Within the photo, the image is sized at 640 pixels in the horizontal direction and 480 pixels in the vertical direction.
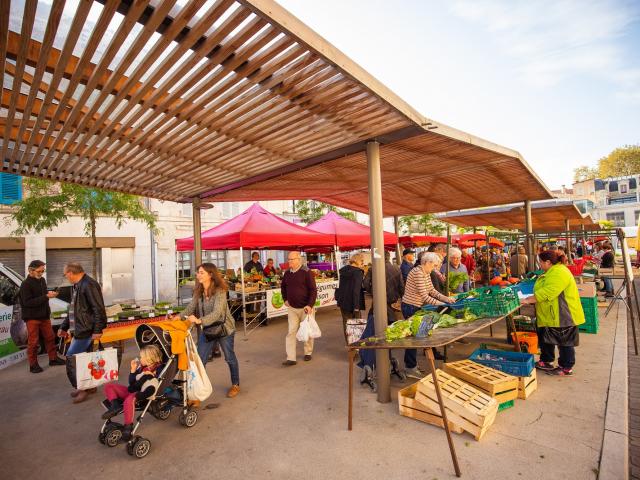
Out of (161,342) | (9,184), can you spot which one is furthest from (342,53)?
(9,184)

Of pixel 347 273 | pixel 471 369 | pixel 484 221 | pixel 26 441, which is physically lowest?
pixel 26 441

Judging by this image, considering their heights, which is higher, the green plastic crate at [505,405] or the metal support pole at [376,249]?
the metal support pole at [376,249]

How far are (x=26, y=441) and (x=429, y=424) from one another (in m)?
4.28

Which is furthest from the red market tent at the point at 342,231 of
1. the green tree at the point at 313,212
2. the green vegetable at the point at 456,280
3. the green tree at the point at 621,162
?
the green tree at the point at 621,162

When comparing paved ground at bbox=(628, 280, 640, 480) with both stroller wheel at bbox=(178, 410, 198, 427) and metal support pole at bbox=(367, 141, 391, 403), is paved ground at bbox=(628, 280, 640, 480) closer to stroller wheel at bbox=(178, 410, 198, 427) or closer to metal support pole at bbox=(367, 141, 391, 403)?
metal support pole at bbox=(367, 141, 391, 403)

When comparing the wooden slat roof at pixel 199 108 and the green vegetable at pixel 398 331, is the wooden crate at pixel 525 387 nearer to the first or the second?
the green vegetable at pixel 398 331

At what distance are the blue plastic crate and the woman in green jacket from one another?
74 centimetres

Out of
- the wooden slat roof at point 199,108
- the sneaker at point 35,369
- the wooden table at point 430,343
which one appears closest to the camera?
the wooden slat roof at point 199,108

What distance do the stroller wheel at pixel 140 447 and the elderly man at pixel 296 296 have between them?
284cm

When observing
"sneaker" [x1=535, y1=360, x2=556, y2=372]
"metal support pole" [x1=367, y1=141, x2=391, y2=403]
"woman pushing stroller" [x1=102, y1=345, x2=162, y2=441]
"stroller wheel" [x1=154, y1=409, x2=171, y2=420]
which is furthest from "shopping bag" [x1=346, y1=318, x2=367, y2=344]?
"woman pushing stroller" [x1=102, y1=345, x2=162, y2=441]

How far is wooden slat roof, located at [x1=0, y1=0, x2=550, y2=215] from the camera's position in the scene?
245 centimetres

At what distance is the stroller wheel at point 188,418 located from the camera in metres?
3.95

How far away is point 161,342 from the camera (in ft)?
12.5

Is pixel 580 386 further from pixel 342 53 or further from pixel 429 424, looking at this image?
pixel 342 53
